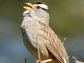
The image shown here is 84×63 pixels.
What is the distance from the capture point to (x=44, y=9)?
5621mm

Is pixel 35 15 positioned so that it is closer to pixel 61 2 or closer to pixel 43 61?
pixel 43 61

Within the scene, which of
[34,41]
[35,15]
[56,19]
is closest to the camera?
[34,41]

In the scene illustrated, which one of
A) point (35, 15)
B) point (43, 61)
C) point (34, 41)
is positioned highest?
point (35, 15)

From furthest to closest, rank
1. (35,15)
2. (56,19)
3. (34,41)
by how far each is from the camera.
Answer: (56,19), (35,15), (34,41)

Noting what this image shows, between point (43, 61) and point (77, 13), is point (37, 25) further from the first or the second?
point (77, 13)

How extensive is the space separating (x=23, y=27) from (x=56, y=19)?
6.92 ft

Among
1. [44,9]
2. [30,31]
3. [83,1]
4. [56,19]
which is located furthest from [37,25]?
[83,1]

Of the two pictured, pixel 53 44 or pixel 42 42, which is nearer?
pixel 42 42

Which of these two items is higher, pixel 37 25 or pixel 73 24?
pixel 37 25

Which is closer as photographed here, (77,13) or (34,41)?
(34,41)

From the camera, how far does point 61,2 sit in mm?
7160

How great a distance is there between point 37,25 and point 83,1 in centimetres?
244

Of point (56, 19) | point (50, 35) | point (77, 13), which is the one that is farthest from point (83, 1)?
point (50, 35)

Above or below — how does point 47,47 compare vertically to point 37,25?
below
